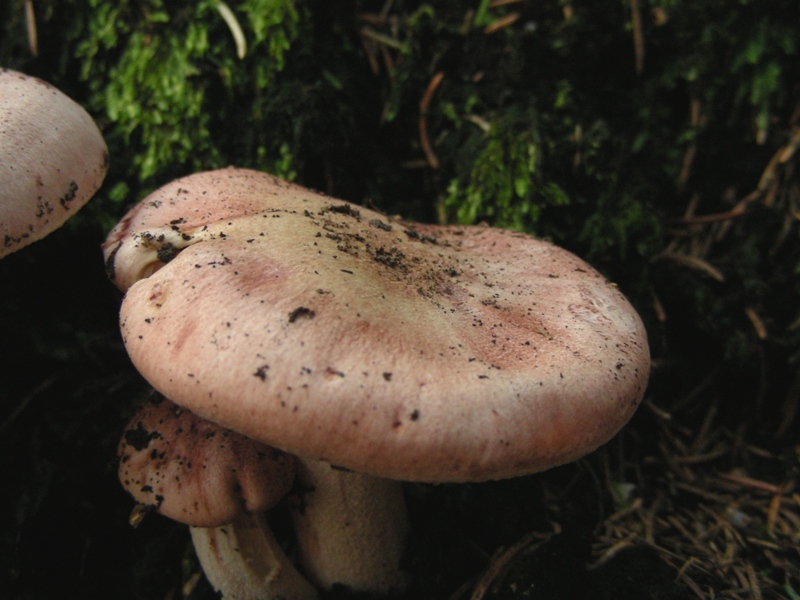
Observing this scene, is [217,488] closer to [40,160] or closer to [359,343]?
[359,343]

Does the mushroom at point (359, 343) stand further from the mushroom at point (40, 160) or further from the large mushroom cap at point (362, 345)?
the mushroom at point (40, 160)

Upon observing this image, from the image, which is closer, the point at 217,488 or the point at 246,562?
the point at 217,488

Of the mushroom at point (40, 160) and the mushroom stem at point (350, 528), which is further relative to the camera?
the mushroom stem at point (350, 528)

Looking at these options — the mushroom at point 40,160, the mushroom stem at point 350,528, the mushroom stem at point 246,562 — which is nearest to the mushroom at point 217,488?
the mushroom stem at point 246,562

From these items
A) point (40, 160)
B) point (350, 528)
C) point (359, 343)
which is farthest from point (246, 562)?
point (40, 160)

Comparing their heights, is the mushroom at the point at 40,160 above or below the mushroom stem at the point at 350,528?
above

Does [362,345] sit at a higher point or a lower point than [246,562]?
higher

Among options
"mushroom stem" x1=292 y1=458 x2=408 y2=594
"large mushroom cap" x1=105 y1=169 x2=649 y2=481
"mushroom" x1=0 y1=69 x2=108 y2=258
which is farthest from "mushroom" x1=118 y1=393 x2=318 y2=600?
"mushroom" x1=0 y1=69 x2=108 y2=258
